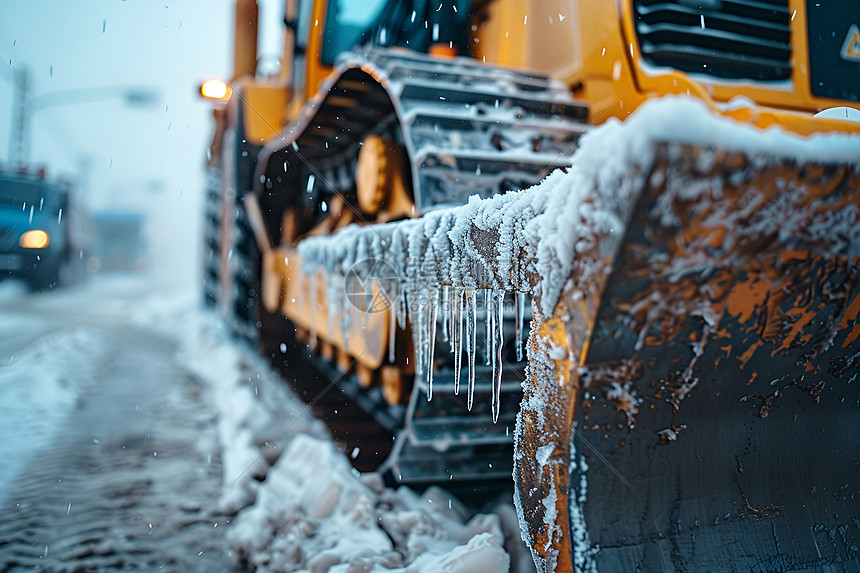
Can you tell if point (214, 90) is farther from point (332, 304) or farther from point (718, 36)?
point (718, 36)

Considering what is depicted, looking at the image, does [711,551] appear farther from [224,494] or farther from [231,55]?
[231,55]

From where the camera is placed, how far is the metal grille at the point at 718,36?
189 cm

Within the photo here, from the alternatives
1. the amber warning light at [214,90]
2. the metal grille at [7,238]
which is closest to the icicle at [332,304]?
the amber warning light at [214,90]

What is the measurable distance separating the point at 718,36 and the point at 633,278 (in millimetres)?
1529

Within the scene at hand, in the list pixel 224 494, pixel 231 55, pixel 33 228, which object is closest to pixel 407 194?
pixel 224 494

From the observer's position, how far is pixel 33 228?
9117 mm

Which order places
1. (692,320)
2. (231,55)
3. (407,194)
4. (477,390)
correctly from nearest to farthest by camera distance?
1. (692,320)
2. (477,390)
3. (407,194)
4. (231,55)

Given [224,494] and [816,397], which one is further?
[224,494]

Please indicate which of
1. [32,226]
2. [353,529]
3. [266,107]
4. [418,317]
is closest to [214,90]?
[266,107]

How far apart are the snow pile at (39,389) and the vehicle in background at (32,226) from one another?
15.2 ft

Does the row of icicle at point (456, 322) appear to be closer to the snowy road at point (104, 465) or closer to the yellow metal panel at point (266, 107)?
the snowy road at point (104, 465)

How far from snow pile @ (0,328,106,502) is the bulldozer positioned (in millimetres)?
1264

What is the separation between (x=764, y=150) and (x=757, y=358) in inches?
15.7

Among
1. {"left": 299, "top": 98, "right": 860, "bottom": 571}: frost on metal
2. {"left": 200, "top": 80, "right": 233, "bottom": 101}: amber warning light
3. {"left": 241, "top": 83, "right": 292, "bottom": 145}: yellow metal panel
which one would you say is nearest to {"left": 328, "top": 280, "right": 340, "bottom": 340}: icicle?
{"left": 299, "top": 98, "right": 860, "bottom": 571}: frost on metal
